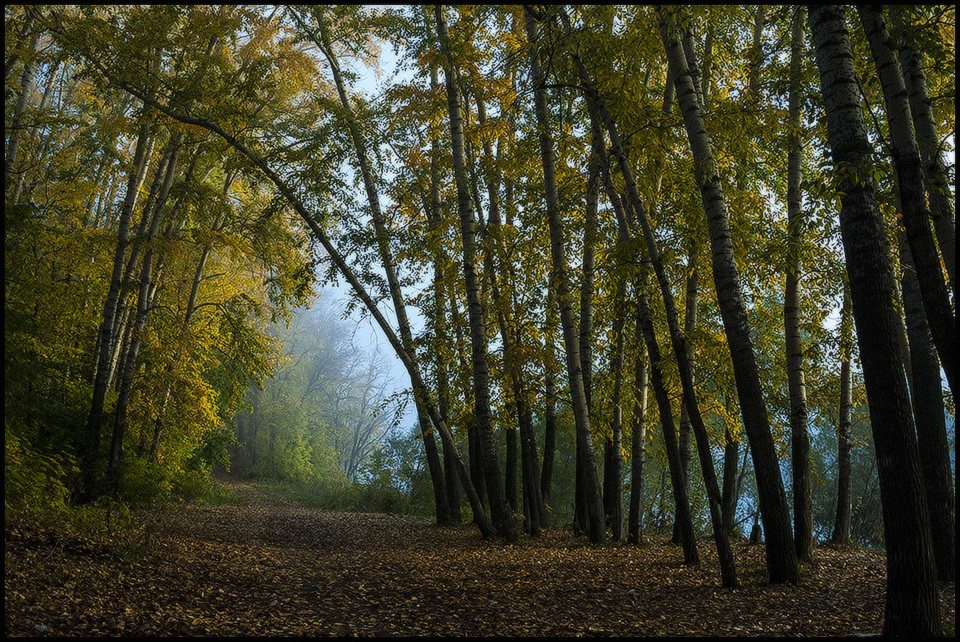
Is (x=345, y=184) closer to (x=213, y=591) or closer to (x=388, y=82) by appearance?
(x=388, y=82)

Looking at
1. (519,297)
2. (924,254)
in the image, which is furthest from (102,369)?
(924,254)

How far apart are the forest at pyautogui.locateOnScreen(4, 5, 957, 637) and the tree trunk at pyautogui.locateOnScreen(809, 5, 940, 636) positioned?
2 centimetres

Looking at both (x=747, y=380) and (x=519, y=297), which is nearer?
(x=747, y=380)

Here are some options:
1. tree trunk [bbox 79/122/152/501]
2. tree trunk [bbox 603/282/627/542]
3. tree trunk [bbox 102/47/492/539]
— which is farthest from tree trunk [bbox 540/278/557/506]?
tree trunk [bbox 79/122/152/501]

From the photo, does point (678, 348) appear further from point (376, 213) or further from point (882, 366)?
point (376, 213)

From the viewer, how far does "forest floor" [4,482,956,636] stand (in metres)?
3.91

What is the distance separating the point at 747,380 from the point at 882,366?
1731mm

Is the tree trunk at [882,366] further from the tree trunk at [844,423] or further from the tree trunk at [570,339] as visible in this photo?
the tree trunk at [844,423]

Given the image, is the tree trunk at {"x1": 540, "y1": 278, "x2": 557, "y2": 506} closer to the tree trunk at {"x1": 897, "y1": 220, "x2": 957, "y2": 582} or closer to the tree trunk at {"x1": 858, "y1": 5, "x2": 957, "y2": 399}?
the tree trunk at {"x1": 897, "y1": 220, "x2": 957, "y2": 582}

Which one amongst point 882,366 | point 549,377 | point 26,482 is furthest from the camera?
point 549,377

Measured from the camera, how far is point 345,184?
31.0 feet

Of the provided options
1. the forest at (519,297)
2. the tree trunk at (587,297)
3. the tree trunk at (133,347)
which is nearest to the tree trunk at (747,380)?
the forest at (519,297)

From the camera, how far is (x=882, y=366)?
348cm

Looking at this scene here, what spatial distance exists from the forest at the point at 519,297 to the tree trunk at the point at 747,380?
3 cm
